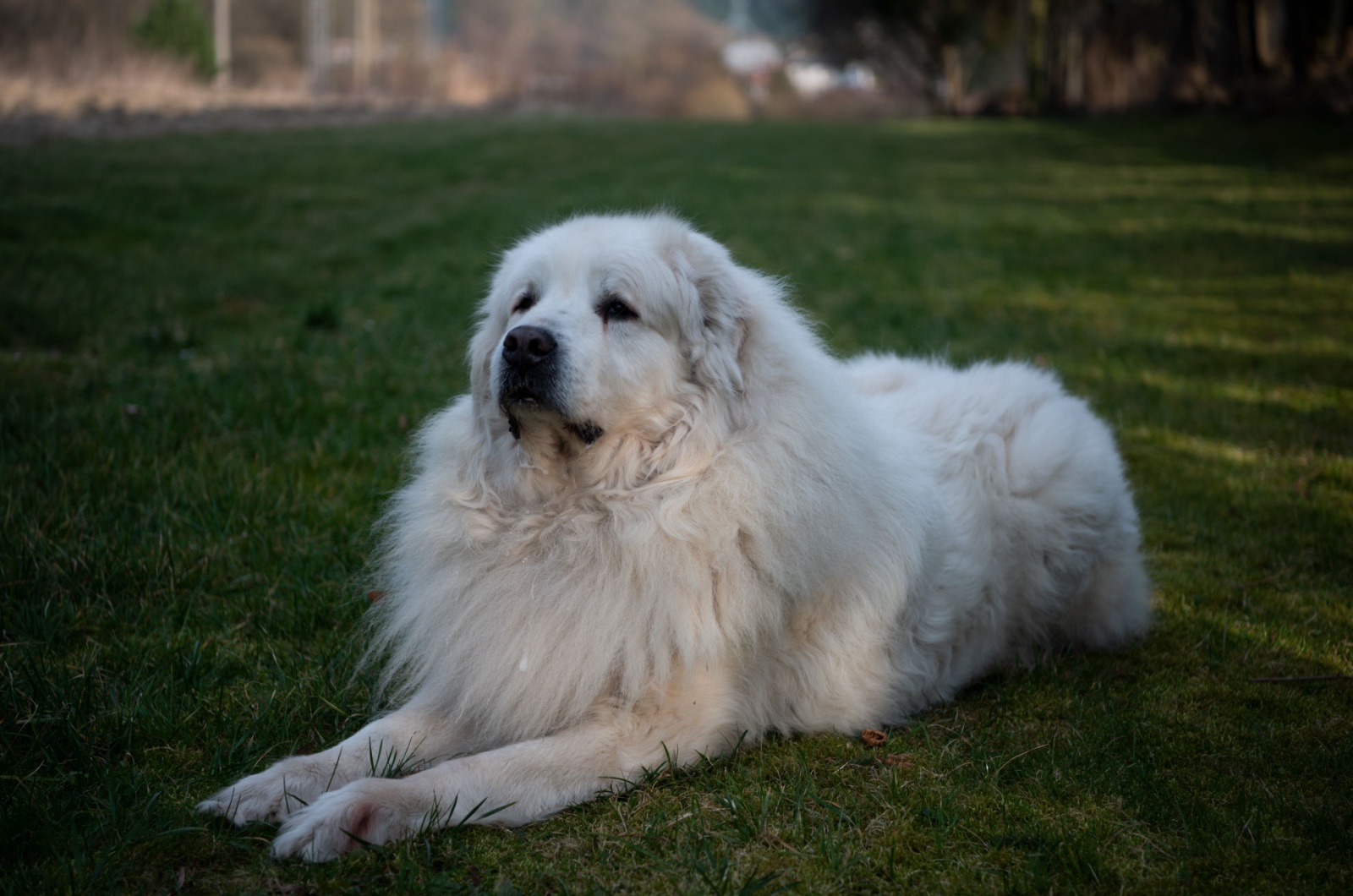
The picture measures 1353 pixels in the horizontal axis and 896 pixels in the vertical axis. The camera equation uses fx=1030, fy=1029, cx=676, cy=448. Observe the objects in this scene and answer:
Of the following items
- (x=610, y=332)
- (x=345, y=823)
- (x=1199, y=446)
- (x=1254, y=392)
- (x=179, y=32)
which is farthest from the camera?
(x=179, y=32)

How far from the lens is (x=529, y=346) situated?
9.51 ft

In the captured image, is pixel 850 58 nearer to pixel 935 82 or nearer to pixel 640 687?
pixel 935 82

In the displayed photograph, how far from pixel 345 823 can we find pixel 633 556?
0.98m

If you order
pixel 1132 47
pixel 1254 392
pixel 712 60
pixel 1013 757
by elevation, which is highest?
pixel 712 60

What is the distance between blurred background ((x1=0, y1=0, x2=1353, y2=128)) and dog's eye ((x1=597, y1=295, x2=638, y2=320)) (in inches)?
660

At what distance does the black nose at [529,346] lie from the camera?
2898mm

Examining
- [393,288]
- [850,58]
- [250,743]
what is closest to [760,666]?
[250,743]

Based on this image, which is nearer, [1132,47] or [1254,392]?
[1254,392]

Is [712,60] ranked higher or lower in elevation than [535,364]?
higher

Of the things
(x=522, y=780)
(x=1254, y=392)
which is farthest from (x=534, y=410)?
(x=1254, y=392)

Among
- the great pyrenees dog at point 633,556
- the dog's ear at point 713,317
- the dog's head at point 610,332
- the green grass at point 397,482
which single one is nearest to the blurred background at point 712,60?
the green grass at point 397,482

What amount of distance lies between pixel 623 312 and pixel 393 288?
6.46 meters

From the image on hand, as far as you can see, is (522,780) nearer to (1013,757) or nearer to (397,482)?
(1013,757)

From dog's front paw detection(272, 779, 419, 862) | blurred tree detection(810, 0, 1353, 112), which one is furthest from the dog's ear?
blurred tree detection(810, 0, 1353, 112)
